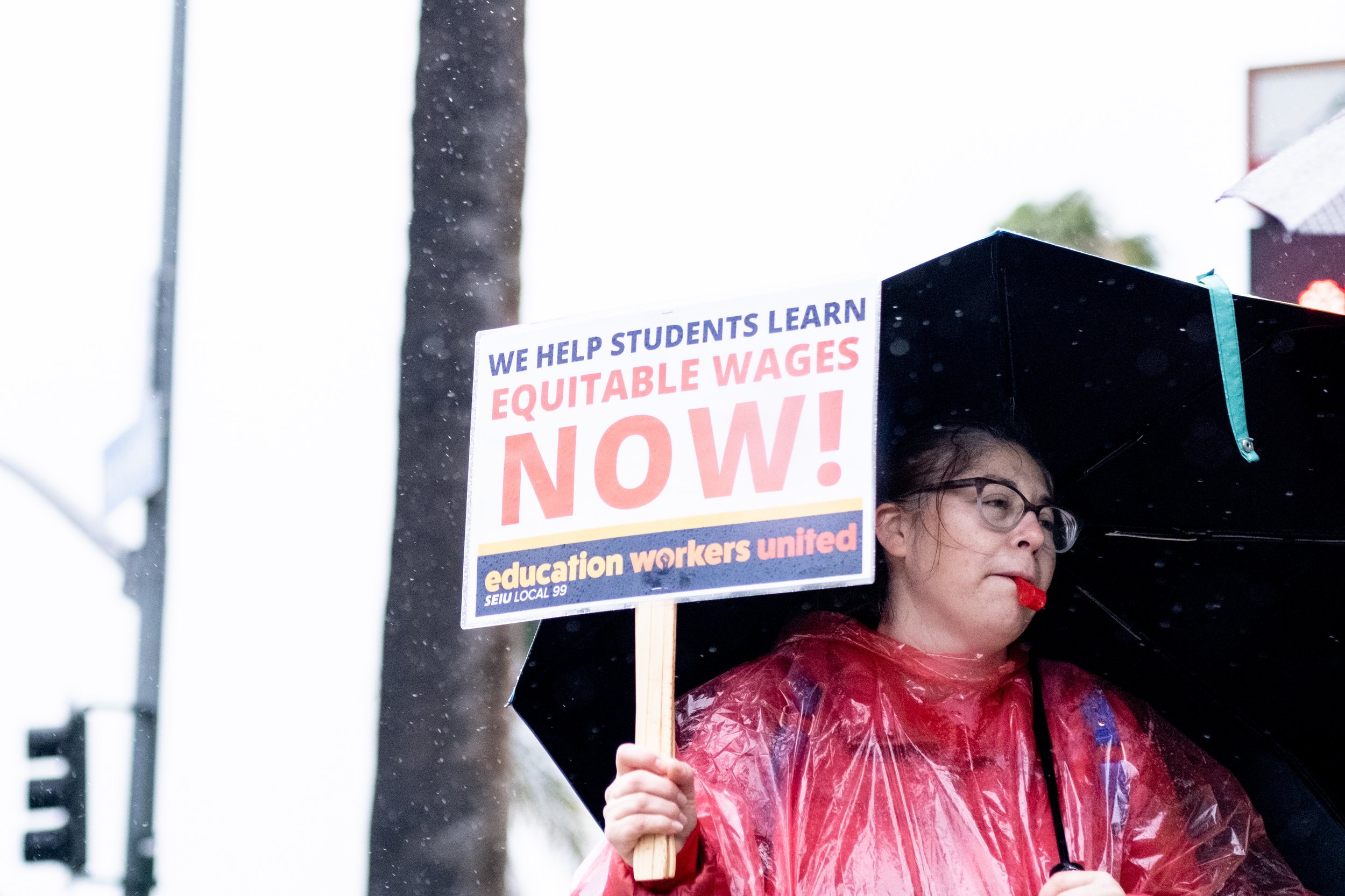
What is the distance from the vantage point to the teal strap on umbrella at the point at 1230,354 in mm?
2152

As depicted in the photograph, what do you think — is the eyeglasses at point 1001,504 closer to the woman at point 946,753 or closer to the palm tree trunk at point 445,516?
the woman at point 946,753

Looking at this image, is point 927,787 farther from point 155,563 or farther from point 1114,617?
point 155,563

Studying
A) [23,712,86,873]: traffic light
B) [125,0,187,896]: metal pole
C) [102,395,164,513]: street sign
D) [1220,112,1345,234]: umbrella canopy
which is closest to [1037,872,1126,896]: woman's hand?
[1220,112,1345,234]: umbrella canopy

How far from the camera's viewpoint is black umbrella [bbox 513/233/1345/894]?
2311 mm

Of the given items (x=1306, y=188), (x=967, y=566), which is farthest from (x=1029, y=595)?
(x=1306, y=188)

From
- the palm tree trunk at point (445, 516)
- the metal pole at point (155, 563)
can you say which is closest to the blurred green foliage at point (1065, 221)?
the metal pole at point (155, 563)

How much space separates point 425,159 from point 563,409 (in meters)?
2.24

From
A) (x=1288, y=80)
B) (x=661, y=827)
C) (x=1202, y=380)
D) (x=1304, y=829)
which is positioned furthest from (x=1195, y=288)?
(x=1288, y=80)

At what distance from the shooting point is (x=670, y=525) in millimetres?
2062

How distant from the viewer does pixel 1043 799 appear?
2.26 metres

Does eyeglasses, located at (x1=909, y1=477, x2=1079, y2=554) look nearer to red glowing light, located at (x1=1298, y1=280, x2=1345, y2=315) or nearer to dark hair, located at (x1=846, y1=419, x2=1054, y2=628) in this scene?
dark hair, located at (x1=846, y1=419, x2=1054, y2=628)

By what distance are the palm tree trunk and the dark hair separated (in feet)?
5.16

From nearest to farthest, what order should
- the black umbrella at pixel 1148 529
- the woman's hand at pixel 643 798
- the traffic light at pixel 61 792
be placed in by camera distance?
the woman's hand at pixel 643 798 < the black umbrella at pixel 1148 529 < the traffic light at pixel 61 792

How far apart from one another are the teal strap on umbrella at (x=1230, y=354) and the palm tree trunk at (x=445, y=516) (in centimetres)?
209
